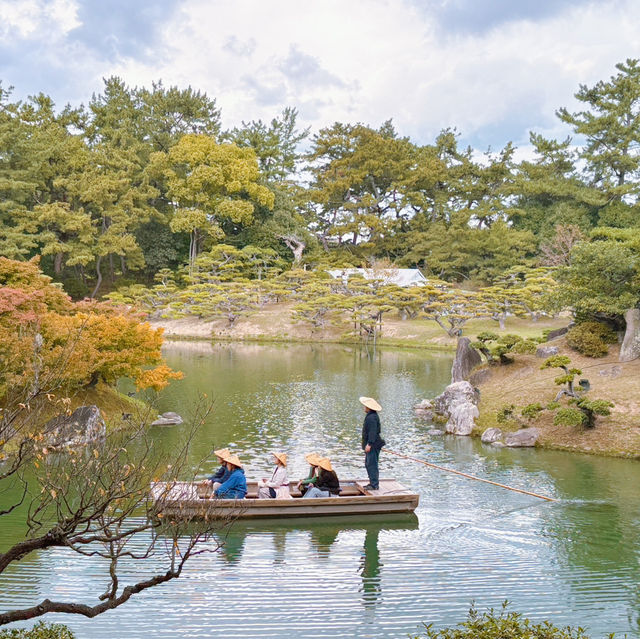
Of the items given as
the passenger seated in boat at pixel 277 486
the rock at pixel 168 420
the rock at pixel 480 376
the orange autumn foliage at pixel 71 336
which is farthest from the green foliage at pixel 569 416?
the orange autumn foliage at pixel 71 336

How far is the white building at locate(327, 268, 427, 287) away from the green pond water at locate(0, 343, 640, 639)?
86.4 feet

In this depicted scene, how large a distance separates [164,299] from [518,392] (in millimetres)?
30690

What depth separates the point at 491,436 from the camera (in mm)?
16375

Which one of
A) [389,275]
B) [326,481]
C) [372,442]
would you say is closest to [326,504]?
[326,481]

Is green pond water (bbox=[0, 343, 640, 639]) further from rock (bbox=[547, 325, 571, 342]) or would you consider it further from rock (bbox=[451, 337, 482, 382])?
rock (bbox=[547, 325, 571, 342])

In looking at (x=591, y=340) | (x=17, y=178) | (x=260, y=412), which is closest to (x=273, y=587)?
(x=260, y=412)

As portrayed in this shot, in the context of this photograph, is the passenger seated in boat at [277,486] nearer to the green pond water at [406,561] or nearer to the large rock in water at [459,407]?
the green pond water at [406,561]

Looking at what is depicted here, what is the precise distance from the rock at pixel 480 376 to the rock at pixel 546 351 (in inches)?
60.5

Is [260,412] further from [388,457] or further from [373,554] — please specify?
[373,554]

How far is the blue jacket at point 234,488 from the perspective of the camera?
33.4 feet

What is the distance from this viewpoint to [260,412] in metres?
19.5

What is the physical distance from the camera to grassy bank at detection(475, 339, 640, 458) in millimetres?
15297

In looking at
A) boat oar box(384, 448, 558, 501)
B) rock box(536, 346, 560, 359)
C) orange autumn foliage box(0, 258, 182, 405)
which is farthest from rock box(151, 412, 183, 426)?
rock box(536, 346, 560, 359)

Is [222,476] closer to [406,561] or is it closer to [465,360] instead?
[406,561]
